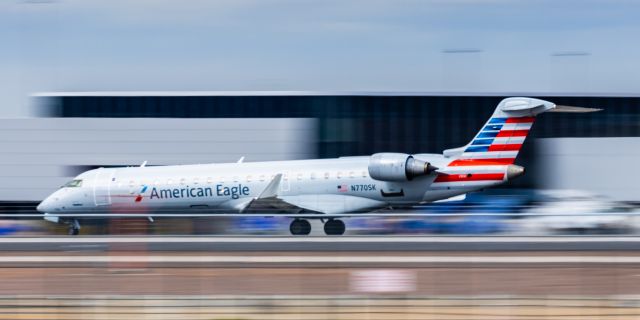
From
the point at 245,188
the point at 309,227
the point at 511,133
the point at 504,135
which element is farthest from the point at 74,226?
the point at 511,133

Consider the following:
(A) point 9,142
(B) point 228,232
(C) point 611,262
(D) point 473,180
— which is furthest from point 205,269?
(A) point 9,142

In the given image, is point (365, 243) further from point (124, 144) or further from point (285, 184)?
point (124, 144)

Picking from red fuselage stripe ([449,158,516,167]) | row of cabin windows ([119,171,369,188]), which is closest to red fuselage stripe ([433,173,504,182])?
red fuselage stripe ([449,158,516,167])

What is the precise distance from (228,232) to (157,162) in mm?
25741

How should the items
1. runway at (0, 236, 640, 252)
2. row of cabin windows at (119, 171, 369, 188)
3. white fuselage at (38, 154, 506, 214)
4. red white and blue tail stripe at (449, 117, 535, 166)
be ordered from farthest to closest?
red white and blue tail stripe at (449, 117, 535, 166), row of cabin windows at (119, 171, 369, 188), white fuselage at (38, 154, 506, 214), runway at (0, 236, 640, 252)

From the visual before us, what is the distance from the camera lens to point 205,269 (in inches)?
632

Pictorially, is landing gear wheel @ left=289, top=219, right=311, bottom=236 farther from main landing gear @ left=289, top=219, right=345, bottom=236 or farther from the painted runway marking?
the painted runway marking

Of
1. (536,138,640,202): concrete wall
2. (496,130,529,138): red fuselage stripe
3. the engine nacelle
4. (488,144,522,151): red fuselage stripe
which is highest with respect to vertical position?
(496,130,529,138): red fuselage stripe

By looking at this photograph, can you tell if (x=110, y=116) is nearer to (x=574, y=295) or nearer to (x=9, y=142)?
(x=9, y=142)

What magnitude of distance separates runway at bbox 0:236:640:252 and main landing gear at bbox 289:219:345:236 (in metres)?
0.32

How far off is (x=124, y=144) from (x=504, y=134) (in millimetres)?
19961

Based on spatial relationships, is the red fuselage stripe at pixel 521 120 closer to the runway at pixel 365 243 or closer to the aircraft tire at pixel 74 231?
the runway at pixel 365 243

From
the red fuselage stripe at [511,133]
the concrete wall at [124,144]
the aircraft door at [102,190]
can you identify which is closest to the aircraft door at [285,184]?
the aircraft door at [102,190]

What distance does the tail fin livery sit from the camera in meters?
32.9
